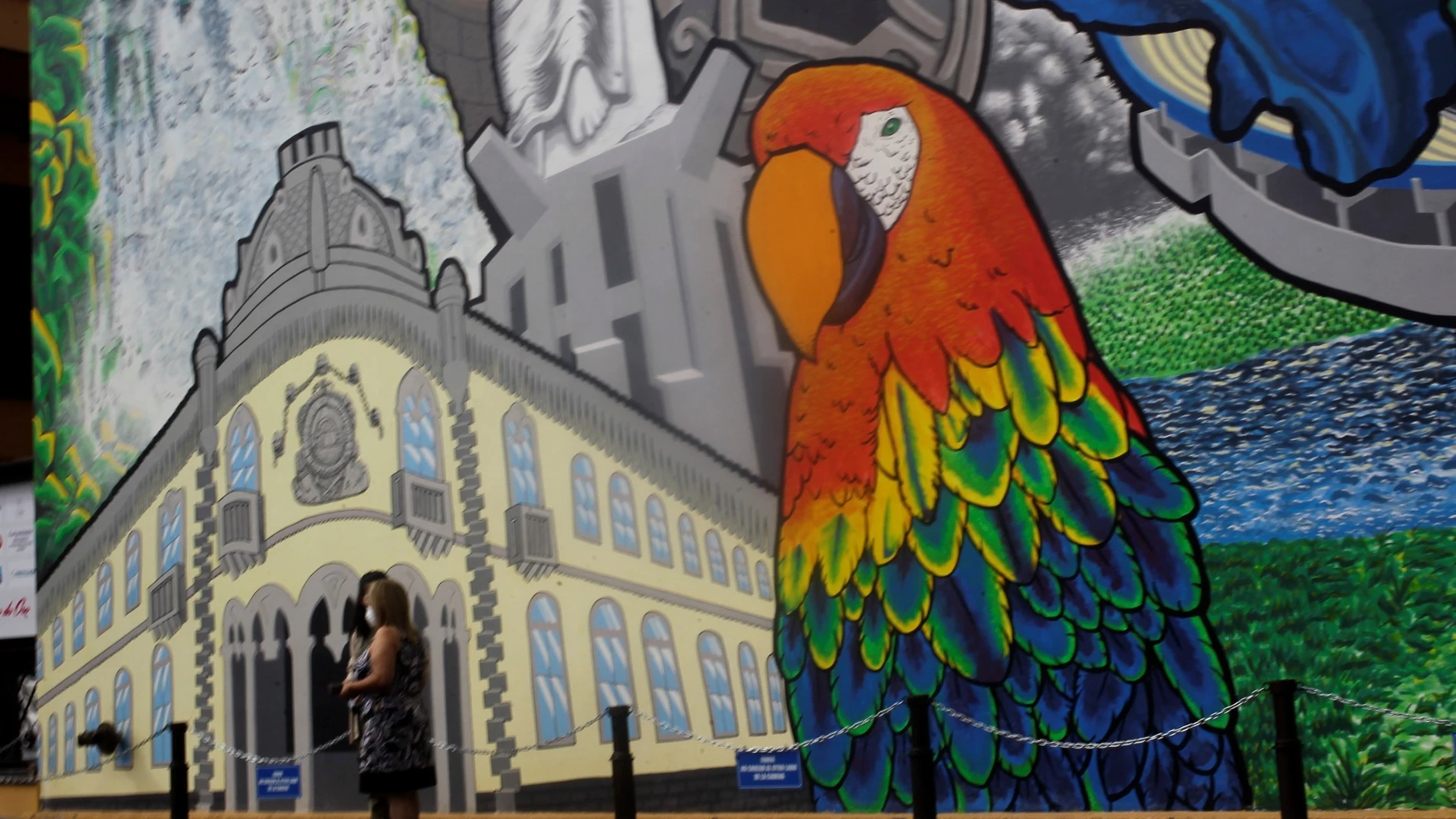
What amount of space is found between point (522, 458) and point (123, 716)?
15.6ft

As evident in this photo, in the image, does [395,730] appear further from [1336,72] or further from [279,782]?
[1336,72]

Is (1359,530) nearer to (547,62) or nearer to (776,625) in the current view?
(776,625)

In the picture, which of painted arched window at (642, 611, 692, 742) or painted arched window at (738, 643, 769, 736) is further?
painted arched window at (642, 611, 692, 742)

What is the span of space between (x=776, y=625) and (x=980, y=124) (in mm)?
2899

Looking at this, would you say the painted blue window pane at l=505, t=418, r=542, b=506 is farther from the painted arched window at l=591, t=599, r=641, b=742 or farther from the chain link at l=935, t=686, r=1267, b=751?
the chain link at l=935, t=686, r=1267, b=751

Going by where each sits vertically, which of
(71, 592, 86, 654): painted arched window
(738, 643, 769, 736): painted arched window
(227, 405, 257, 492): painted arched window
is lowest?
(738, 643, 769, 736): painted arched window

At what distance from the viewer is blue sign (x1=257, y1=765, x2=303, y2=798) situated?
34.3 ft

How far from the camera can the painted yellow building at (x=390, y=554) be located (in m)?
8.57

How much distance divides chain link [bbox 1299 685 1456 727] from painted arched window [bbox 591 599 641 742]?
3969 millimetres

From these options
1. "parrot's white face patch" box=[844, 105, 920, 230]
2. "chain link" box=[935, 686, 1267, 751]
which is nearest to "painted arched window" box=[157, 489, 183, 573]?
"parrot's white face patch" box=[844, 105, 920, 230]

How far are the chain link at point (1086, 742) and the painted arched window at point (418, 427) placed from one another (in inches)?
159

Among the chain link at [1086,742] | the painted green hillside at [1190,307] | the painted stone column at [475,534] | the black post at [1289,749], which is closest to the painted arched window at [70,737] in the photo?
the painted stone column at [475,534]

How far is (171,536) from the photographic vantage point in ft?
37.8

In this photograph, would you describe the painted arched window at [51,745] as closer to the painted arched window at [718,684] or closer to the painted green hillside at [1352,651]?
the painted arched window at [718,684]
